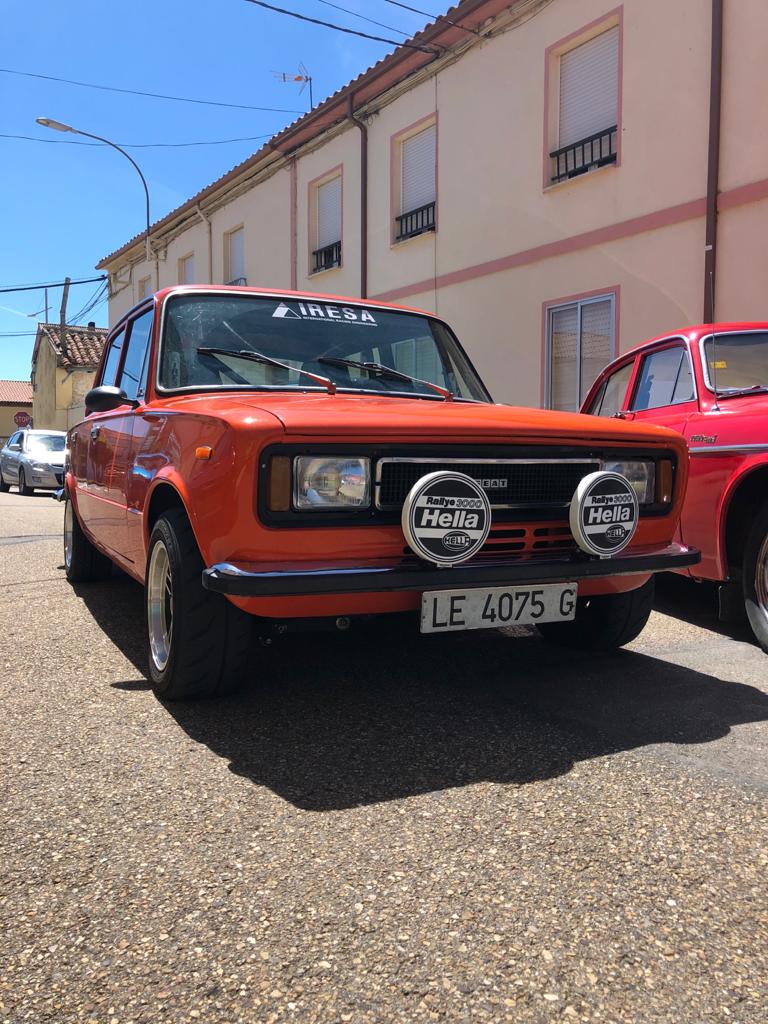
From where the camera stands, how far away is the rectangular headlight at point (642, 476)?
10.9 ft

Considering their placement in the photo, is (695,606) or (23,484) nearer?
(695,606)

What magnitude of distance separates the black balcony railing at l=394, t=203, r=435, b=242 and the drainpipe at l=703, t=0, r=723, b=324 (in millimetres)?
4854

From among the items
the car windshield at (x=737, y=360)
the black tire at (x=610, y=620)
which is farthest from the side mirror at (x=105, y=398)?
the car windshield at (x=737, y=360)

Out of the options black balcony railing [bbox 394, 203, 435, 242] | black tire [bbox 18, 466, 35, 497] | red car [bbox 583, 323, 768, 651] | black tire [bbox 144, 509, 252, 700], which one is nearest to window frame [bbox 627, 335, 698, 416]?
red car [bbox 583, 323, 768, 651]

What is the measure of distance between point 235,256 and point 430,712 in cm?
1725

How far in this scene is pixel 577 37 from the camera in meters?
9.93

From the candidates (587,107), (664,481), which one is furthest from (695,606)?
(587,107)

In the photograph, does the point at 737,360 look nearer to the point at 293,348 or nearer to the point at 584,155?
the point at 293,348

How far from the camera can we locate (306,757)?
2701 mm

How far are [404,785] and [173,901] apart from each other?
2.65ft

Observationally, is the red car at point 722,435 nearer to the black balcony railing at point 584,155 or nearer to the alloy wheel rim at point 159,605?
the alloy wheel rim at point 159,605

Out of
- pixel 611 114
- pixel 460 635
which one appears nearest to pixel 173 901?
pixel 460 635

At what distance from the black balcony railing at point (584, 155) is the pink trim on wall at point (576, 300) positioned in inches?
56.3

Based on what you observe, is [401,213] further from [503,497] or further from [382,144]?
[503,497]
